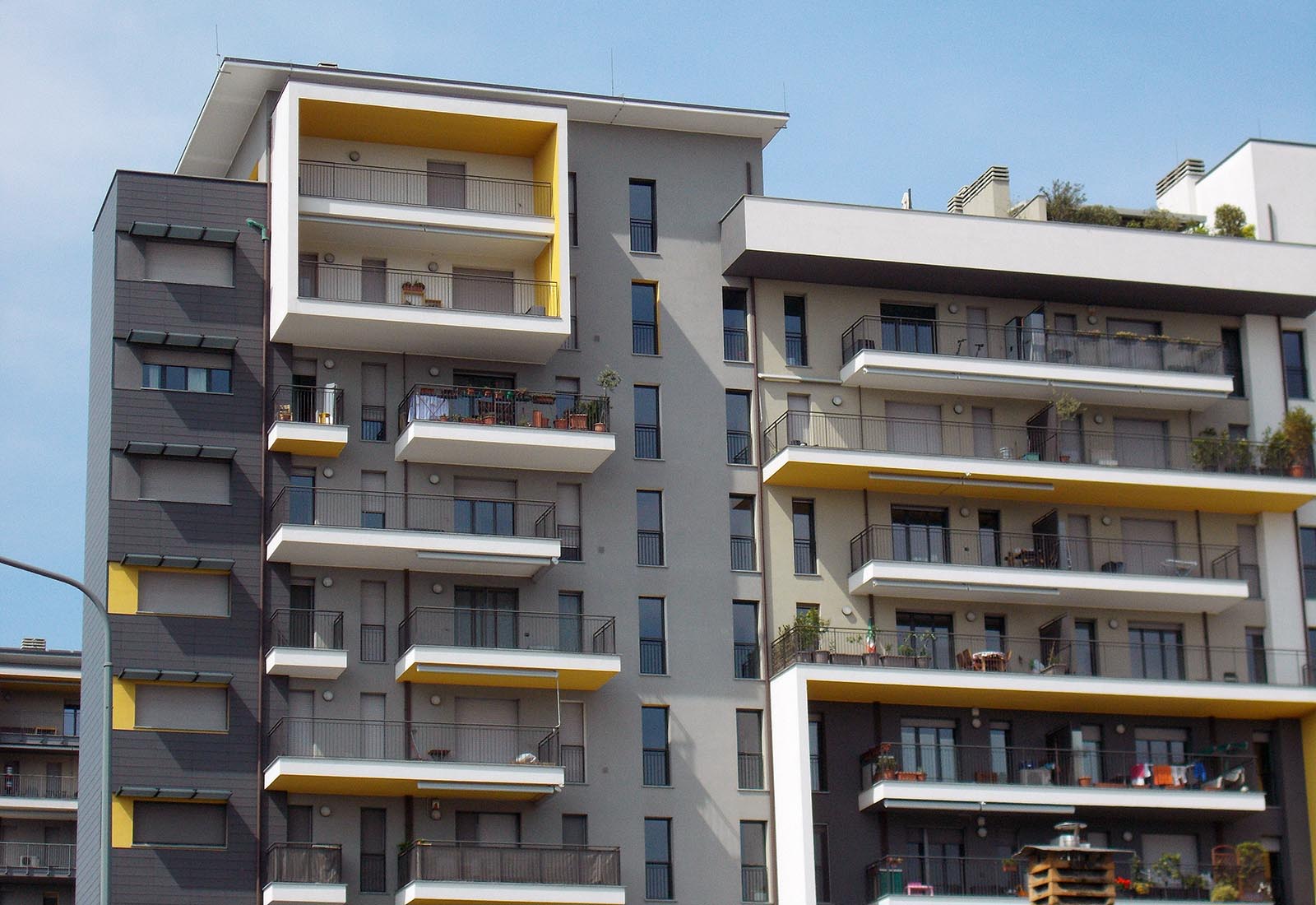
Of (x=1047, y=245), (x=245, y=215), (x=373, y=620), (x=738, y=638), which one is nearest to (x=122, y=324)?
(x=245, y=215)

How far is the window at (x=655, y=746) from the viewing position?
51.4m

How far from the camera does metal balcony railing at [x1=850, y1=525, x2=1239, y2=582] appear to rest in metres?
54.3

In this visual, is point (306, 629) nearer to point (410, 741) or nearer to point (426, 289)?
point (410, 741)

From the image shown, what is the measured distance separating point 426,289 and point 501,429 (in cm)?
477

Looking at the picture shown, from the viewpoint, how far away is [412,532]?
163 feet

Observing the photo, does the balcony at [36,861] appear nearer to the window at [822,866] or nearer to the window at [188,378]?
the window at [188,378]

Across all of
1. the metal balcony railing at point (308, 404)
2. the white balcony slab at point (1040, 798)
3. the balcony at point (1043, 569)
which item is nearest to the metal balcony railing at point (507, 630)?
the metal balcony railing at point (308, 404)

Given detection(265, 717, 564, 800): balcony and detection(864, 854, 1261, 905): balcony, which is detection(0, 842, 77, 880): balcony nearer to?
detection(265, 717, 564, 800): balcony

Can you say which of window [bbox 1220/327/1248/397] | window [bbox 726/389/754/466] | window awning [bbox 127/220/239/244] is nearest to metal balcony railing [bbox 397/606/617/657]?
window [bbox 726/389/754/466]

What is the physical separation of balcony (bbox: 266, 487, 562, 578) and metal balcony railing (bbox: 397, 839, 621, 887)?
6441mm

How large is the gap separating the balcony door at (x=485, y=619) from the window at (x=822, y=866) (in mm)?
8449

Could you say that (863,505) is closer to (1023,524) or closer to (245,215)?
(1023,524)

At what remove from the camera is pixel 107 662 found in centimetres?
3244

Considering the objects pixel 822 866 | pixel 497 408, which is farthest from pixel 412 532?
pixel 822 866
